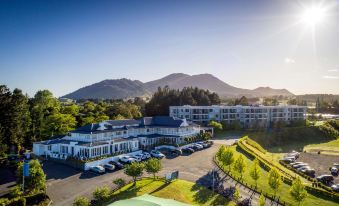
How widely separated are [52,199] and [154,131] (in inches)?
1551

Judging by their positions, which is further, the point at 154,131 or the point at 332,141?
the point at 332,141

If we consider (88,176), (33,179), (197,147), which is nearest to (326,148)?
(197,147)

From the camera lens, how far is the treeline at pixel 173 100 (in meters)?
117

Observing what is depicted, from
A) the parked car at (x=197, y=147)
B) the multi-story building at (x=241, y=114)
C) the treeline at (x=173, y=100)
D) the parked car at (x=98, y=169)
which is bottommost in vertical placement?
the parked car at (x=98, y=169)

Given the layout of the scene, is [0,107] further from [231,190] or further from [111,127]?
[231,190]

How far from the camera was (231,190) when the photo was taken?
4238 cm

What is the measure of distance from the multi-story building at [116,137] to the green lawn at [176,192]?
16550 mm

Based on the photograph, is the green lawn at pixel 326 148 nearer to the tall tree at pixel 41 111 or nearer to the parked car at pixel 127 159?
the parked car at pixel 127 159

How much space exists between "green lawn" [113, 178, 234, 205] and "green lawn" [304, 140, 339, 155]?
2438 inches

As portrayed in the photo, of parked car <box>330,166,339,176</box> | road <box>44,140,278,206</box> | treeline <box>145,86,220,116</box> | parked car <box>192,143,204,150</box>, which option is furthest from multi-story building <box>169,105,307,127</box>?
road <box>44,140,278,206</box>

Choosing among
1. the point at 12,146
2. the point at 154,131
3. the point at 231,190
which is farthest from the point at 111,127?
the point at 231,190

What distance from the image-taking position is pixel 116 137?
66625 millimetres

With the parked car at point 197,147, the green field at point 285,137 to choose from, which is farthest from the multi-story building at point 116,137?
the green field at point 285,137

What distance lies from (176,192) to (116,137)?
2934 centimetres
